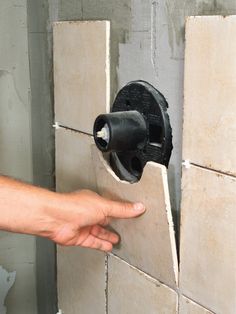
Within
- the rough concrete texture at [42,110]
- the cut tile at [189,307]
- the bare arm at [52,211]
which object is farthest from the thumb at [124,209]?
the rough concrete texture at [42,110]

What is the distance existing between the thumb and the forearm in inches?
5.5

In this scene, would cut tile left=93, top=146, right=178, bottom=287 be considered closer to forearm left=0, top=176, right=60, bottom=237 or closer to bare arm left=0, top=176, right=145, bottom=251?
bare arm left=0, top=176, right=145, bottom=251

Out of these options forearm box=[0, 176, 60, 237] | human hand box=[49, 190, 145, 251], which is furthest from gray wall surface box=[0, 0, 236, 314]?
forearm box=[0, 176, 60, 237]

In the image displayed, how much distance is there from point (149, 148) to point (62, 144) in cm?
44

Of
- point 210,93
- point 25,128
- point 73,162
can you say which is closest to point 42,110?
point 25,128

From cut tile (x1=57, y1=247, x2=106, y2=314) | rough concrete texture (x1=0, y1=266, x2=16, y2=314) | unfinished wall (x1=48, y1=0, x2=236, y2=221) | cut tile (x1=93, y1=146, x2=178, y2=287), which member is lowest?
rough concrete texture (x1=0, y1=266, x2=16, y2=314)

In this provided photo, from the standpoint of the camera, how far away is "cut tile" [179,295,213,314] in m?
1.12

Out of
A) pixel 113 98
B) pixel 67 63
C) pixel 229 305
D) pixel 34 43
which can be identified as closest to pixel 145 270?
pixel 229 305

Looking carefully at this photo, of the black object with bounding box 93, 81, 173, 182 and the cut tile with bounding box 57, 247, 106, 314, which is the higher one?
the black object with bounding box 93, 81, 173, 182

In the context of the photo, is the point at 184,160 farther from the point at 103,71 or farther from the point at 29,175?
the point at 29,175

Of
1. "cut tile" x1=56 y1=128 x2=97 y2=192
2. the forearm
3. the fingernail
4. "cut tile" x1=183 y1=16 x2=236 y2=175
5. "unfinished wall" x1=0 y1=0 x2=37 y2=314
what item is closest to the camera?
"cut tile" x1=183 y1=16 x2=236 y2=175

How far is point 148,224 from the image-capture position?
48.0 inches

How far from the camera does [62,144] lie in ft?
5.11

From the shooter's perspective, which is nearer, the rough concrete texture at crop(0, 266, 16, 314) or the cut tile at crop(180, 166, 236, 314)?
the cut tile at crop(180, 166, 236, 314)
